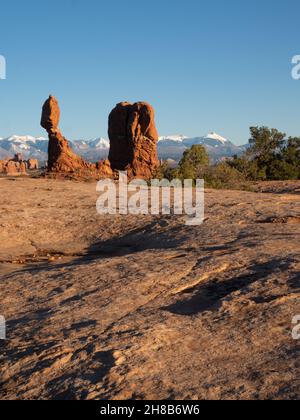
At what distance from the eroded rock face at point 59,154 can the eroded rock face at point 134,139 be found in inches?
188

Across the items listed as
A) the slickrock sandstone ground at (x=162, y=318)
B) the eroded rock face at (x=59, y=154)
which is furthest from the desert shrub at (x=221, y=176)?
the slickrock sandstone ground at (x=162, y=318)

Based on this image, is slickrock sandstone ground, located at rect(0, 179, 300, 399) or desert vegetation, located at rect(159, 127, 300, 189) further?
desert vegetation, located at rect(159, 127, 300, 189)

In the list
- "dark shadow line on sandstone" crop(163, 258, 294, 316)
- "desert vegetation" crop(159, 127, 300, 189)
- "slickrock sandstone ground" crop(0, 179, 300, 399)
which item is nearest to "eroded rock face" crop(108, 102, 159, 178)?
"desert vegetation" crop(159, 127, 300, 189)

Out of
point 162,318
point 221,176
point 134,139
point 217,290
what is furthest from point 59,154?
point 162,318

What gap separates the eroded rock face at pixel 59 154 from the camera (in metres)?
34.7

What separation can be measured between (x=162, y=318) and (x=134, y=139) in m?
36.6

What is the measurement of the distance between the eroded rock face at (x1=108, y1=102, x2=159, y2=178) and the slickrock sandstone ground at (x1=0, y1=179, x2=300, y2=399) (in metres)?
30.8

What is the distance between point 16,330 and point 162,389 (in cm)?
206

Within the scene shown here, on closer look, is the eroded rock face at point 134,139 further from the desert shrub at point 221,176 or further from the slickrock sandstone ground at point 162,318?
the slickrock sandstone ground at point 162,318

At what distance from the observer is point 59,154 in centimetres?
3681

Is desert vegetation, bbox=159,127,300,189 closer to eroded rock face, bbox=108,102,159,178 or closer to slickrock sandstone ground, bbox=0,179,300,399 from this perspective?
eroded rock face, bbox=108,102,159,178

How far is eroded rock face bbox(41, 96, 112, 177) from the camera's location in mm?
34656

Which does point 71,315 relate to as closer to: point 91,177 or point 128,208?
point 128,208
